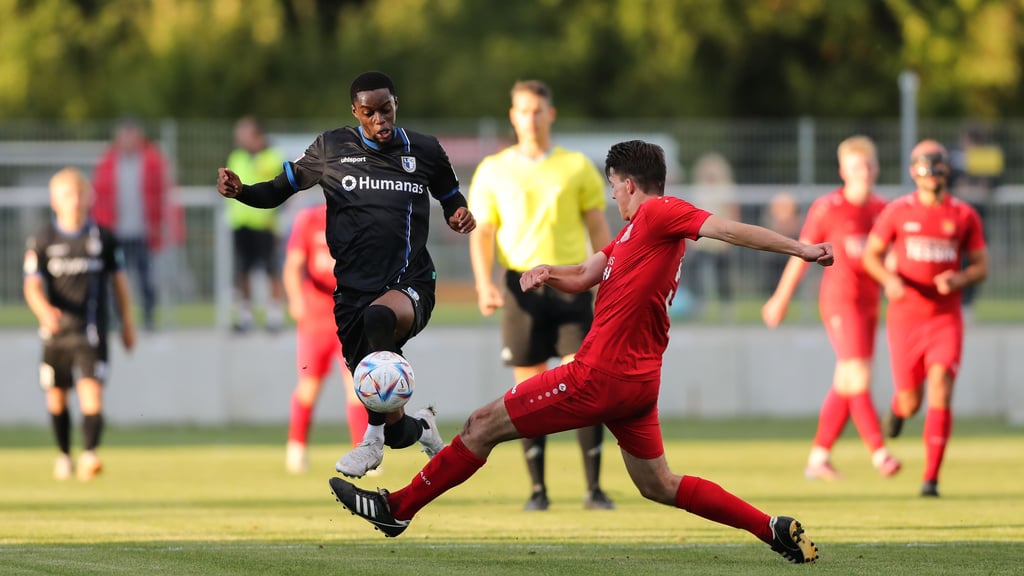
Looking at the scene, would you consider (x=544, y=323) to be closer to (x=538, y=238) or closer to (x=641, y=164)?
(x=538, y=238)

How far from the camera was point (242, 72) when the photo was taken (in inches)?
1610

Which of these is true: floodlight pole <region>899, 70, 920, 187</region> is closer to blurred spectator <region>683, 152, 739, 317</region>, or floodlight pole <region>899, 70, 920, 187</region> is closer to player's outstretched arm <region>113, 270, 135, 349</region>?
blurred spectator <region>683, 152, 739, 317</region>

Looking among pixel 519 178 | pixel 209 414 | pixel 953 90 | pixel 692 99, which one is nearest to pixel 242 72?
pixel 692 99

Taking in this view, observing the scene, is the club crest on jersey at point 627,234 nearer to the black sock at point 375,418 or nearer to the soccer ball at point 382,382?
the soccer ball at point 382,382

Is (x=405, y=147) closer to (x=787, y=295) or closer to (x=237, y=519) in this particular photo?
(x=237, y=519)

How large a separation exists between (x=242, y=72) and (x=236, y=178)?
32853 millimetres

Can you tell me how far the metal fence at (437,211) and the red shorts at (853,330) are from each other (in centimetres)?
520

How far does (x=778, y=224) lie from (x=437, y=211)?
11.6 feet

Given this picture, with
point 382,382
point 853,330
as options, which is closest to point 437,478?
point 382,382

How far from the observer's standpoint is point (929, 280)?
1181 centimetres

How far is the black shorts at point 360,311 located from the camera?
904 cm

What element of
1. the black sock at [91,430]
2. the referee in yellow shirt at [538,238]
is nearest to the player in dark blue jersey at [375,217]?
the referee in yellow shirt at [538,238]

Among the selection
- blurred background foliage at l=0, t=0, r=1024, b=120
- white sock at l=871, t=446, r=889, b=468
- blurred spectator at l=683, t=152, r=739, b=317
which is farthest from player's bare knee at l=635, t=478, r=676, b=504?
blurred background foliage at l=0, t=0, r=1024, b=120

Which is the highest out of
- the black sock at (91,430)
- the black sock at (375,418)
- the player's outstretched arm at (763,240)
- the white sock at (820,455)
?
the player's outstretched arm at (763,240)
